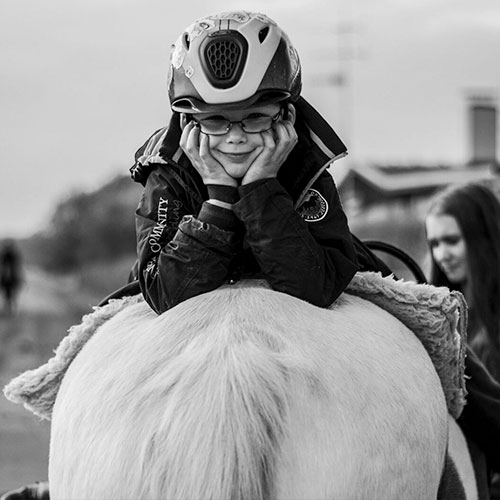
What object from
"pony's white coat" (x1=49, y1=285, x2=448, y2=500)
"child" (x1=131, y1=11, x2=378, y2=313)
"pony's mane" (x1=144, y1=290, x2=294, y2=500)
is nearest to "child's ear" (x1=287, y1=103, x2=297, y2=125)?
"child" (x1=131, y1=11, x2=378, y2=313)

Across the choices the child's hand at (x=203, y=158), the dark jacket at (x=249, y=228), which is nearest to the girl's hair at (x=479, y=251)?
the dark jacket at (x=249, y=228)

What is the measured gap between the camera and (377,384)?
221 cm

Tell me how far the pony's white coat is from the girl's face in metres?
2.17

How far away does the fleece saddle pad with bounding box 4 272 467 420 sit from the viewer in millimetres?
2584

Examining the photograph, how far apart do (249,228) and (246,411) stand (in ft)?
1.64

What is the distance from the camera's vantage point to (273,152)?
97.8 inches

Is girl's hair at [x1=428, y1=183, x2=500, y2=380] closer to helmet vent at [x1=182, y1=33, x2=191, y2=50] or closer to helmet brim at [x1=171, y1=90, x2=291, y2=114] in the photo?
helmet brim at [x1=171, y1=90, x2=291, y2=114]

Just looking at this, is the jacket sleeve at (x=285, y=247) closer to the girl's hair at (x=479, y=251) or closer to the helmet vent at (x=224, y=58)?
the helmet vent at (x=224, y=58)

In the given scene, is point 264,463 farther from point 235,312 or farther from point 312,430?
point 235,312

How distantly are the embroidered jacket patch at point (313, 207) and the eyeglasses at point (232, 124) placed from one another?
A: 0.19 m

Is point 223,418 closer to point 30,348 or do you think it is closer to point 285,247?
point 285,247

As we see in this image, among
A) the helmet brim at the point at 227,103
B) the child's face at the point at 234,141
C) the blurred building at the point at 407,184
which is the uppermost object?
the helmet brim at the point at 227,103

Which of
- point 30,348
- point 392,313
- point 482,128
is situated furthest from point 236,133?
point 482,128

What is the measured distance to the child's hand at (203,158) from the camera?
2473 millimetres
